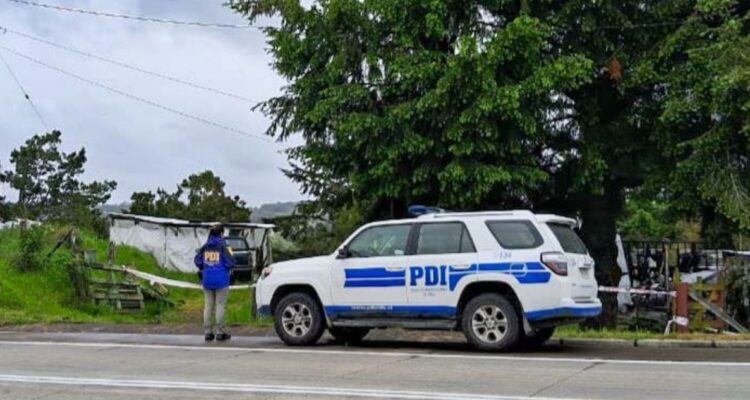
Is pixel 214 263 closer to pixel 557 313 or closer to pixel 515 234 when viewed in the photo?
pixel 515 234

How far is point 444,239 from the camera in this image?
12727 mm

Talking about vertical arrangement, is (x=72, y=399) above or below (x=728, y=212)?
below

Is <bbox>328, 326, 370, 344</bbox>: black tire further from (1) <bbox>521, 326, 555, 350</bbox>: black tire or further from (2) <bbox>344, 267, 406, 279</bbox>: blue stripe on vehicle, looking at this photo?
(1) <bbox>521, 326, 555, 350</bbox>: black tire

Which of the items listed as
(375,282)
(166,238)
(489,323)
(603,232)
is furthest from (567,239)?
(166,238)

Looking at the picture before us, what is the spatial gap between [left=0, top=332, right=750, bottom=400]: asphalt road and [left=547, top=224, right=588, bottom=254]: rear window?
1.37m

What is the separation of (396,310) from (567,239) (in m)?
2.52

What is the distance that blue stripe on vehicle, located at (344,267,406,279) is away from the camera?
1280 centimetres

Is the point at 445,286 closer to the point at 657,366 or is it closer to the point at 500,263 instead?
the point at 500,263

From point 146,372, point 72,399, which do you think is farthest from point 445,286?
point 72,399

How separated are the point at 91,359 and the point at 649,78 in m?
11.8

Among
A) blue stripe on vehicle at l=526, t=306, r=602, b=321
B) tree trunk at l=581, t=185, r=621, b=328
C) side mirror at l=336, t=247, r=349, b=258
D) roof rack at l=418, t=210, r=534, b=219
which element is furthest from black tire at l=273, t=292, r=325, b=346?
tree trunk at l=581, t=185, r=621, b=328

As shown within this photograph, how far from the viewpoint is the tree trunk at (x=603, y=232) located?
2133 cm

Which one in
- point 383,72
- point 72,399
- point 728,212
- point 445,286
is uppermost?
point 383,72

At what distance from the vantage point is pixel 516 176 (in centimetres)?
1827
